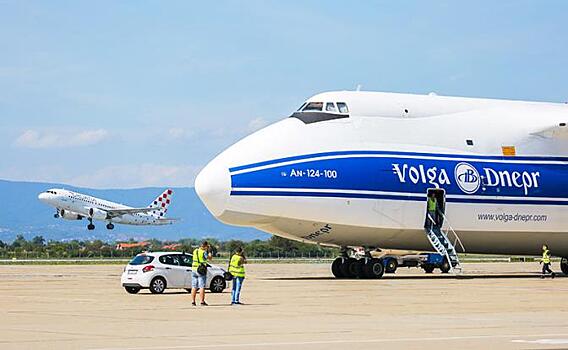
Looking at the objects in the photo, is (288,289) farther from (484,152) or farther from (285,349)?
(285,349)

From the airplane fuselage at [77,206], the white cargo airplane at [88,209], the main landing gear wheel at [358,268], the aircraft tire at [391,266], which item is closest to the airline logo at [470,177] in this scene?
the main landing gear wheel at [358,268]

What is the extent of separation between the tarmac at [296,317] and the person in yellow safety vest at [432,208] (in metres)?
6.06

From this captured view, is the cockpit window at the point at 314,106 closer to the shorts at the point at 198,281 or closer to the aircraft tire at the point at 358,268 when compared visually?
the aircraft tire at the point at 358,268

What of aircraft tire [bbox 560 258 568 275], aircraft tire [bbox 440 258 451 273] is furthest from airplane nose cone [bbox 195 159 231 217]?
aircraft tire [bbox 560 258 568 275]

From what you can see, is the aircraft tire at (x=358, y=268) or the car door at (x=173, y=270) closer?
the car door at (x=173, y=270)

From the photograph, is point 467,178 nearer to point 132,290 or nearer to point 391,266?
point 391,266

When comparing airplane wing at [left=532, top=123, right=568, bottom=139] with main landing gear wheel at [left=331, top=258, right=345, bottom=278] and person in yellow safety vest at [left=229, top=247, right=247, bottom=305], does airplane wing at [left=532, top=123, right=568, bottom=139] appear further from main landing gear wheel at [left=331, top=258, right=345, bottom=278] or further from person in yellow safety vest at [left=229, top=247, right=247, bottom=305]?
person in yellow safety vest at [left=229, top=247, right=247, bottom=305]

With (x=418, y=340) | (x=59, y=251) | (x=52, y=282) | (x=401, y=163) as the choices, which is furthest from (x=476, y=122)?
(x=59, y=251)

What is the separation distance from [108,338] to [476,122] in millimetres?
33588

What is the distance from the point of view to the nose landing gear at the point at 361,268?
164ft

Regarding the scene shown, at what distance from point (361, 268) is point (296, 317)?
22.7m

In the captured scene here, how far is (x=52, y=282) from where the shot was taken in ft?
159

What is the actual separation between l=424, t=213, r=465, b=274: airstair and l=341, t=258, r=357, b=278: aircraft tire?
361 centimetres

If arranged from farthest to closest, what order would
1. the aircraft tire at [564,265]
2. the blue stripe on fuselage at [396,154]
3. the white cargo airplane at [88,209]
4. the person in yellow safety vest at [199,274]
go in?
1. the white cargo airplane at [88,209]
2. the aircraft tire at [564,265]
3. the blue stripe on fuselage at [396,154]
4. the person in yellow safety vest at [199,274]
